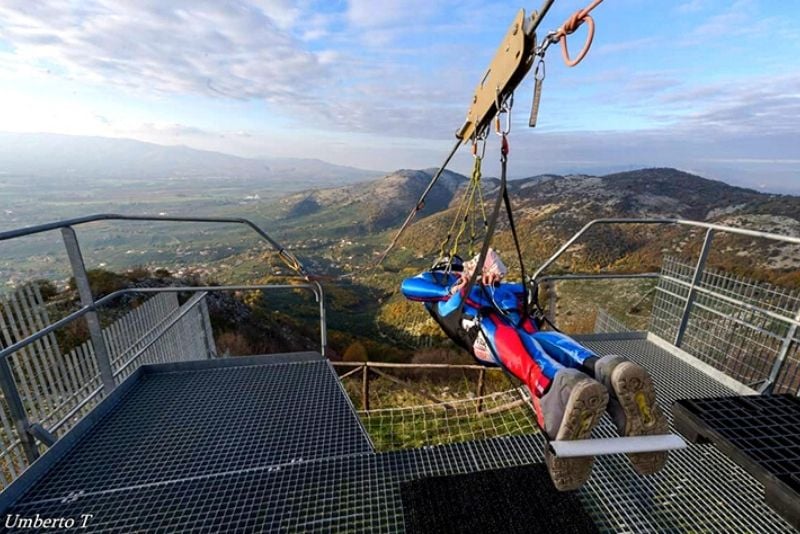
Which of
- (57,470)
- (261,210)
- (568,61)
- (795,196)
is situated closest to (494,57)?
(568,61)

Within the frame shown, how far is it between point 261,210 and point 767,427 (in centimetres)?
8183

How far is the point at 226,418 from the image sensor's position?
2604 mm

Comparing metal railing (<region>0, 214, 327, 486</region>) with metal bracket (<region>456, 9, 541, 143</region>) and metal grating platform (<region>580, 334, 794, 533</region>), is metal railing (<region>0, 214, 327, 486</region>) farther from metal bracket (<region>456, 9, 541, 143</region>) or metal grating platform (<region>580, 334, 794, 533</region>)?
metal grating platform (<region>580, 334, 794, 533</region>)

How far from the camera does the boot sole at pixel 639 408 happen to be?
6.19 feet

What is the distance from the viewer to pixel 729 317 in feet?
10.4

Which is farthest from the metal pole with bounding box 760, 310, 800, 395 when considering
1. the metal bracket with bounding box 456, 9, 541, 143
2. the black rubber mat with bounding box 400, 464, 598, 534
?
the metal bracket with bounding box 456, 9, 541, 143

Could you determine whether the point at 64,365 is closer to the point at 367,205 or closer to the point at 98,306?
the point at 98,306

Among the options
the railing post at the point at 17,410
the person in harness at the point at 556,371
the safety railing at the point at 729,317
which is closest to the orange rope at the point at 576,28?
the person in harness at the point at 556,371

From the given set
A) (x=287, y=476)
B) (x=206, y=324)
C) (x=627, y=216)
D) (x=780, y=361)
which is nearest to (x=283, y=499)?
(x=287, y=476)

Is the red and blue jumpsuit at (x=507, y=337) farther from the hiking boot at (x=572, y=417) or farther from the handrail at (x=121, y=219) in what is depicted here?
the handrail at (x=121, y=219)

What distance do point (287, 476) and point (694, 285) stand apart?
11.5 feet

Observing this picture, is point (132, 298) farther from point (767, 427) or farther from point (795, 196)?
point (795, 196)

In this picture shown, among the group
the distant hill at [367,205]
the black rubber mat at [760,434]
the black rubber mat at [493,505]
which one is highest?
the black rubber mat at [760,434]

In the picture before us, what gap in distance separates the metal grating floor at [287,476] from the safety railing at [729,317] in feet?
3.80
